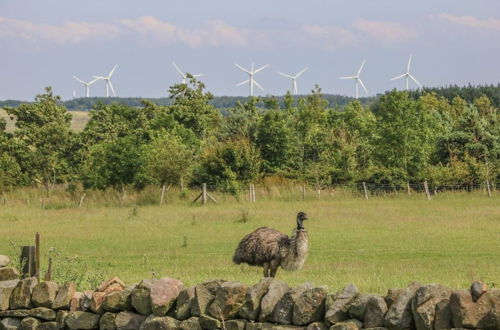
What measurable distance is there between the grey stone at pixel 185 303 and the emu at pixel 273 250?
658cm

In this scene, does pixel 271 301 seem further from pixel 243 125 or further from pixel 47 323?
pixel 243 125

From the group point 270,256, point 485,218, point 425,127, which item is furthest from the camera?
point 425,127

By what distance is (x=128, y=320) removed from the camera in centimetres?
1192

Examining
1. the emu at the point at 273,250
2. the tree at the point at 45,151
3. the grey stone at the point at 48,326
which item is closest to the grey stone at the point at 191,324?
the grey stone at the point at 48,326

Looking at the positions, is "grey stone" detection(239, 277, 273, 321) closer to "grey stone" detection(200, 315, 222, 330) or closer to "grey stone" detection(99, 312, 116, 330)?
"grey stone" detection(200, 315, 222, 330)

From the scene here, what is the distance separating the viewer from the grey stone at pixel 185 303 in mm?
11531

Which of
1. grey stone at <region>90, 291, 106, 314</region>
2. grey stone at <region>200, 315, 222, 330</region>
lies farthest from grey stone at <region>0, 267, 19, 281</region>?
grey stone at <region>200, 315, 222, 330</region>

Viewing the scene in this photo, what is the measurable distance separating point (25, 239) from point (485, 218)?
16854 mm

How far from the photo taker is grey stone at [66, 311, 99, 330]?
12.3 metres

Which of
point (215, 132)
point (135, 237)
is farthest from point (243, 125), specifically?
point (135, 237)

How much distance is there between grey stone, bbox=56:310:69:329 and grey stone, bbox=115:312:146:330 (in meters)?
0.88

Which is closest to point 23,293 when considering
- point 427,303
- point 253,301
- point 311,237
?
point 253,301

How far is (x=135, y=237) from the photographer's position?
3272cm

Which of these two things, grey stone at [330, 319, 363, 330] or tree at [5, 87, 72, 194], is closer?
grey stone at [330, 319, 363, 330]
